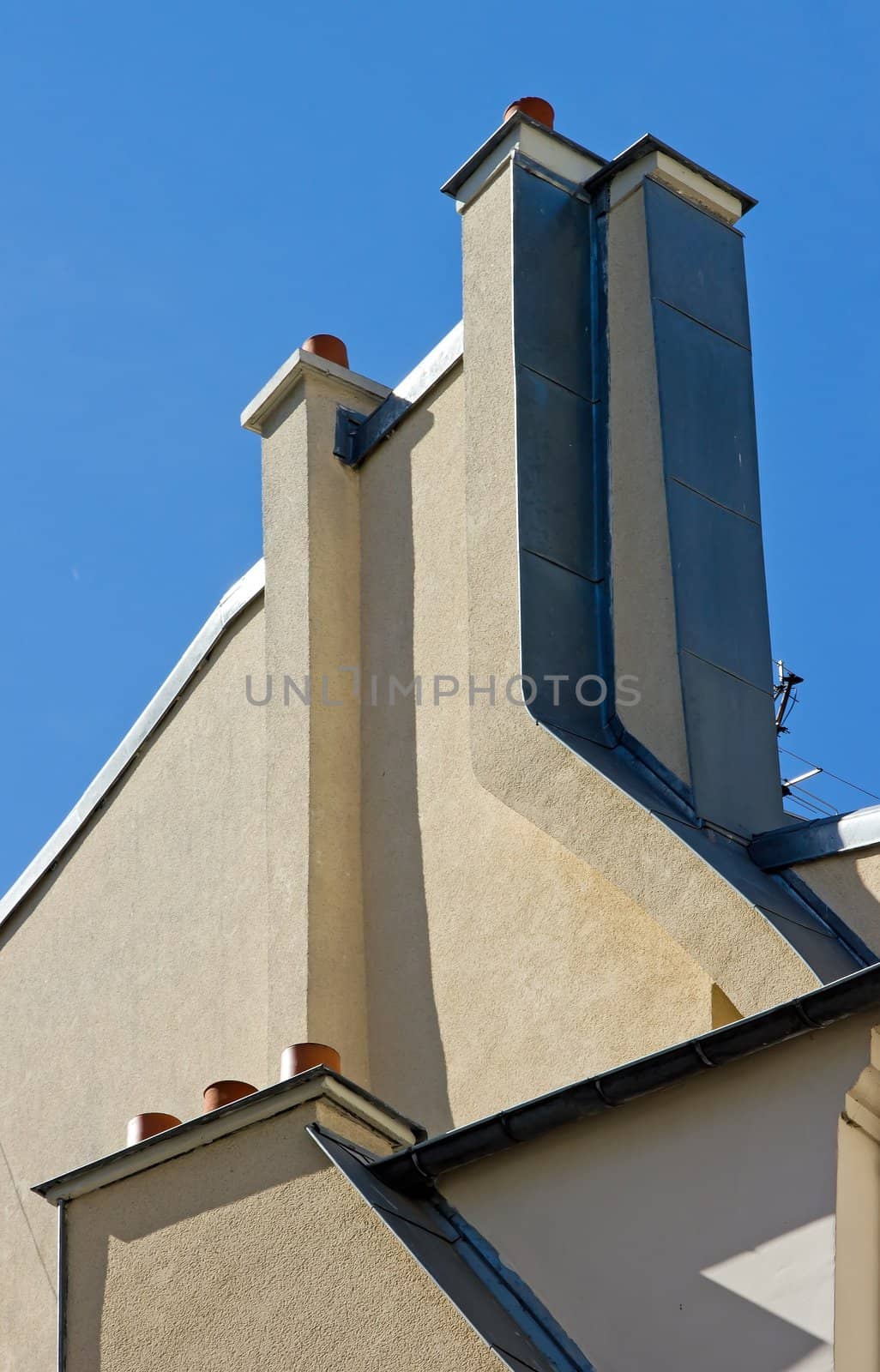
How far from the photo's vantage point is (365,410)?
31.6ft

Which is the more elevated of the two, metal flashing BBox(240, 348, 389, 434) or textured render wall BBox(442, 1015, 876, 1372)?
metal flashing BBox(240, 348, 389, 434)

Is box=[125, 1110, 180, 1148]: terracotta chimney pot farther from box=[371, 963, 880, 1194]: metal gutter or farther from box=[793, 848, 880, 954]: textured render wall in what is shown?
box=[793, 848, 880, 954]: textured render wall

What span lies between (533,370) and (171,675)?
3.35 m

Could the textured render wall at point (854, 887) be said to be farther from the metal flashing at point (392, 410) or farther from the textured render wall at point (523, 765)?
the metal flashing at point (392, 410)

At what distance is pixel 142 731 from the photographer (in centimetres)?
1070

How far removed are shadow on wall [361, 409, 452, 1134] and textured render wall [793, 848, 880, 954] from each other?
1.89m

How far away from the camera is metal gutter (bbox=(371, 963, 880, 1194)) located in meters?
4.84

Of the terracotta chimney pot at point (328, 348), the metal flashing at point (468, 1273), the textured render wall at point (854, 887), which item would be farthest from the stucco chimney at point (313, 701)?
the metal flashing at point (468, 1273)

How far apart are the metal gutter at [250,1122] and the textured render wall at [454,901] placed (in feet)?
4.22

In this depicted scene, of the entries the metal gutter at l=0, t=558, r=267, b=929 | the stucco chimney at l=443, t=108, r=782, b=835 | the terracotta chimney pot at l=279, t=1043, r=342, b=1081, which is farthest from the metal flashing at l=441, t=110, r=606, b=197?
the terracotta chimney pot at l=279, t=1043, r=342, b=1081

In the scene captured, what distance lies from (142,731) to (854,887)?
16.9ft

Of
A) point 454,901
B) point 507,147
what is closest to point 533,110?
point 507,147

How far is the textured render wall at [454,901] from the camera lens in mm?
7105

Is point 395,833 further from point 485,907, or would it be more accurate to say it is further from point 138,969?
point 138,969
